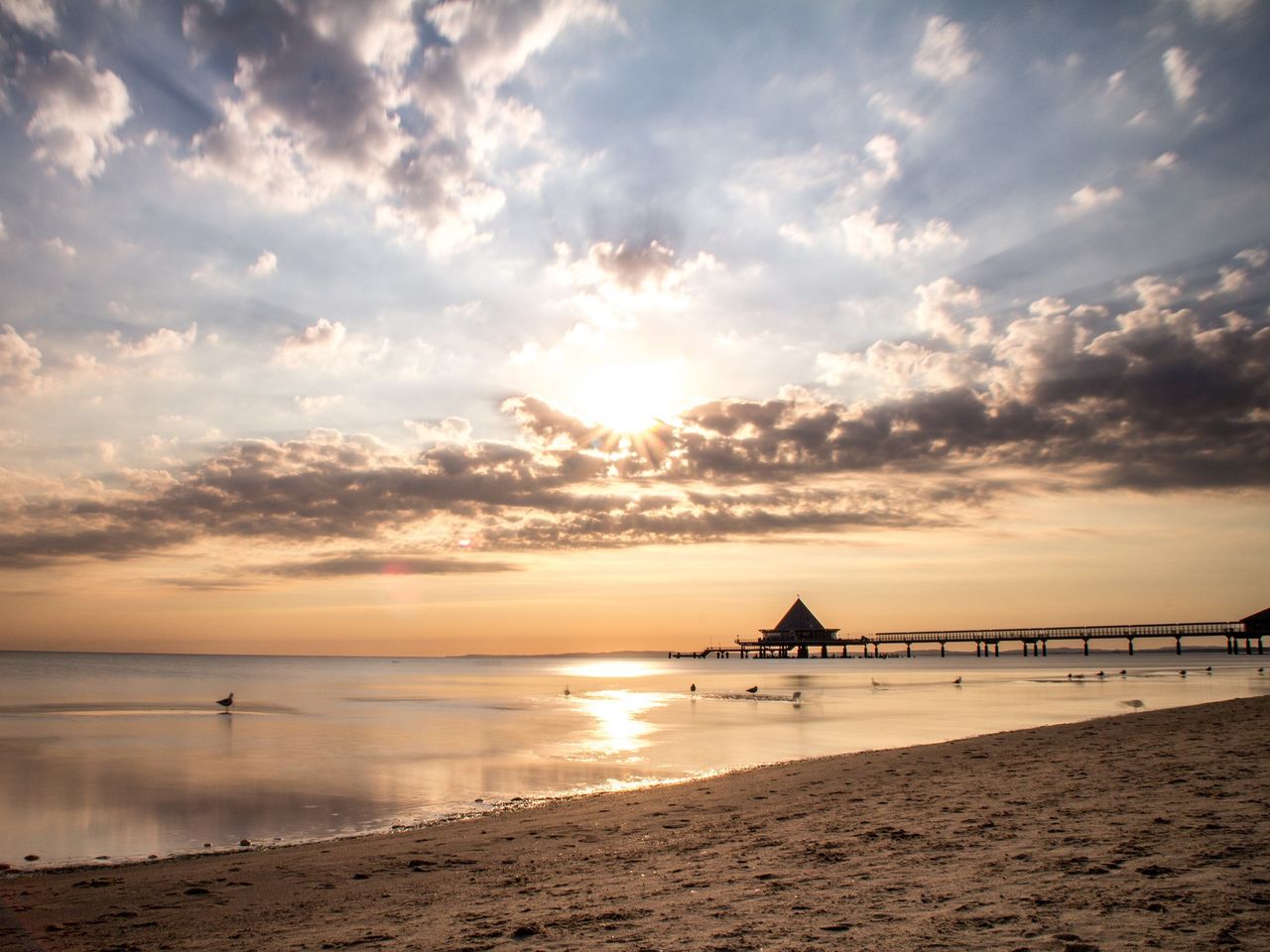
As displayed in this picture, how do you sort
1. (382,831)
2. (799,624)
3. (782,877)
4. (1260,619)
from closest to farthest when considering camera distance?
(782,877) < (382,831) < (1260,619) < (799,624)

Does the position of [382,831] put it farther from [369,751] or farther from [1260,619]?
[1260,619]

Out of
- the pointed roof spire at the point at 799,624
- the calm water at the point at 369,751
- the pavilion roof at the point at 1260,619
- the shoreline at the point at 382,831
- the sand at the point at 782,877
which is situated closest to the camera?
the sand at the point at 782,877

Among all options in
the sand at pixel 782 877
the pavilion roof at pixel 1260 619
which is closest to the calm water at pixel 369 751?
the sand at pixel 782 877

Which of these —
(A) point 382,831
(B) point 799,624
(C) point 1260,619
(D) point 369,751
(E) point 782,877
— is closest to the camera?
(E) point 782,877

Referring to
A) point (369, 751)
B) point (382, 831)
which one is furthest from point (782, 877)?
point (369, 751)

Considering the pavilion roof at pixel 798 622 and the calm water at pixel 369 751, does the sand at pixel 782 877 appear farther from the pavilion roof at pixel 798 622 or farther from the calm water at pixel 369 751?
the pavilion roof at pixel 798 622

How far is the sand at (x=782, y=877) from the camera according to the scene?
6645 mm

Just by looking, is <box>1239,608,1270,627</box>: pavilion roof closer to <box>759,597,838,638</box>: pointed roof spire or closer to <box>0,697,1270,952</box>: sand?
<box>759,597,838,638</box>: pointed roof spire

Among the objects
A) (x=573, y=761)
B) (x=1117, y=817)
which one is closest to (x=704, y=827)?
(x=1117, y=817)

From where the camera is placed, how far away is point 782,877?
28.5 ft

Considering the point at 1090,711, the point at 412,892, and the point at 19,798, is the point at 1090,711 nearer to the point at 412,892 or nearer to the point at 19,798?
the point at 412,892

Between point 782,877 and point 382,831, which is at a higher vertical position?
point 782,877

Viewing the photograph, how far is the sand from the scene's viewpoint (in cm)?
664

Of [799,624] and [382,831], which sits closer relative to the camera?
[382,831]
